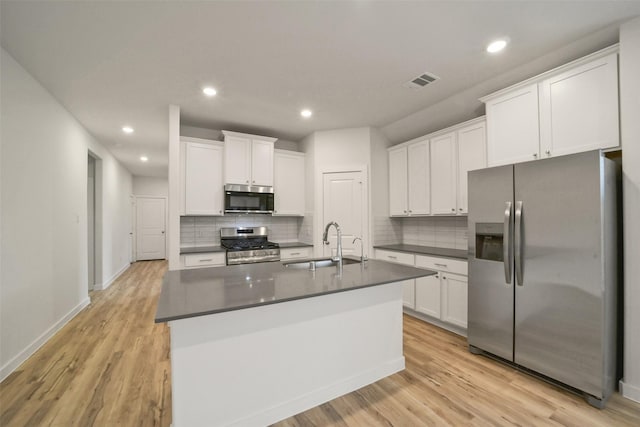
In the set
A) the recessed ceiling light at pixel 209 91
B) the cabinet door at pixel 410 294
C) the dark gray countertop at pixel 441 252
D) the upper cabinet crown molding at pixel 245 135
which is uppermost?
the recessed ceiling light at pixel 209 91

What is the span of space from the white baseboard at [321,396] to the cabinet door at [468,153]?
1.91 meters

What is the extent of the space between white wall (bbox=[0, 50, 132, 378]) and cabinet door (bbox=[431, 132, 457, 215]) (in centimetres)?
438

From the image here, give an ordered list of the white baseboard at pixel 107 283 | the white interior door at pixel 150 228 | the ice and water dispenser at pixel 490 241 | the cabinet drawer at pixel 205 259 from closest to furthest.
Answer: the ice and water dispenser at pixel 490 241
the cabinet drawer at pixel 205 259
the white baseboard at pixel 107 283
the white interior door at pixel 150 228

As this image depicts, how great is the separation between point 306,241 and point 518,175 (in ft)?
9.95

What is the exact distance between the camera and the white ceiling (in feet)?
6.03

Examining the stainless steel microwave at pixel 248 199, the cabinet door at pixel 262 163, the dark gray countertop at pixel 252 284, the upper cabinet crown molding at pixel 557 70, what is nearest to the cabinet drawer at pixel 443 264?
the dark gray countertop at pixel 252 284

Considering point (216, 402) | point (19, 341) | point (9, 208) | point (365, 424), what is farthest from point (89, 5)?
point (365, 424)

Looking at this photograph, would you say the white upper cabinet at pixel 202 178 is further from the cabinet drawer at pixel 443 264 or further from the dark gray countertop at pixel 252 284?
the cabinet drawer at pixel 443 264

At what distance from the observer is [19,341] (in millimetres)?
2439

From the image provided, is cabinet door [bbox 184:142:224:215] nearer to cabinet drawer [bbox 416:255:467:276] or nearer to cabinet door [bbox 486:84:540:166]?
cabinet drawer [bbox 416:255:467:276]

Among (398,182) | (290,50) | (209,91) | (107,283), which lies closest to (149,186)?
(107,283)

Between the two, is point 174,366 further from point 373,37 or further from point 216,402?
point 373,37

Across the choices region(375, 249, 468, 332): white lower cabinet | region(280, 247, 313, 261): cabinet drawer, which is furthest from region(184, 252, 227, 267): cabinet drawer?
region(375, 249, 468, 332): white lower cabinet

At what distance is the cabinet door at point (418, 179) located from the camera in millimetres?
3680
